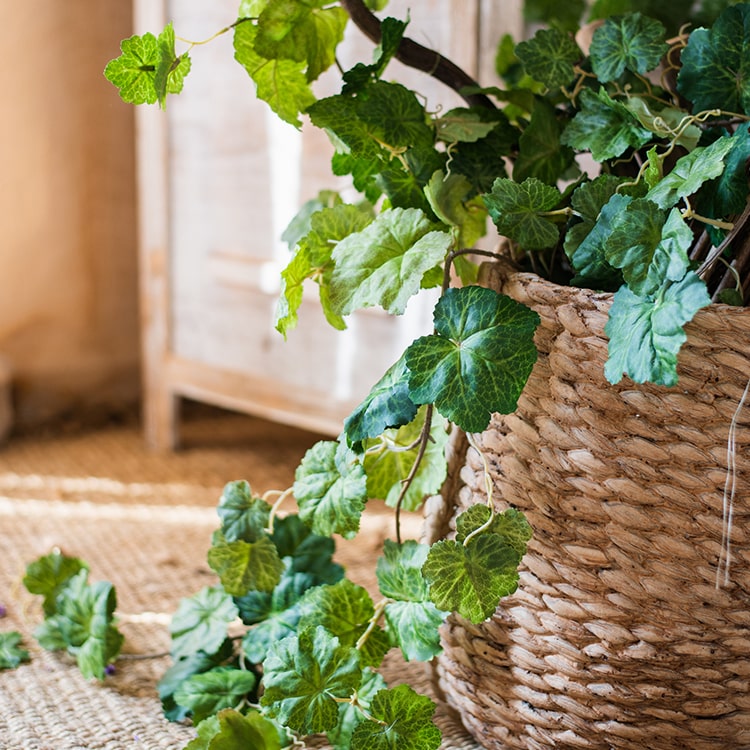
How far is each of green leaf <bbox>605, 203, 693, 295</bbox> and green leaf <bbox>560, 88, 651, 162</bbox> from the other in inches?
4.4

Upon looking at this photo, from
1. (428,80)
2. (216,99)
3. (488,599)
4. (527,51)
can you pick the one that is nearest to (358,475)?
(488,599)

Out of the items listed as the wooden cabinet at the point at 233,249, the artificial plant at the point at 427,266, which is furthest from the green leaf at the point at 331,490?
the wooden cabinet at the point at 233,249

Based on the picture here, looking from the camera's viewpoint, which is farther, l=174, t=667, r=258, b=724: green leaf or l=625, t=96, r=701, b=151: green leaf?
l=174, t=667, r=258, b=724: green leaf

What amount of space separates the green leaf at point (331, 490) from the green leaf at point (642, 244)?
210 millimetres

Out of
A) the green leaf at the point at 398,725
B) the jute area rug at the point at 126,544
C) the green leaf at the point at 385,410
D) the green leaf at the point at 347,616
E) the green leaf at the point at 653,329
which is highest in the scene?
the green leaf at the point at 653,329

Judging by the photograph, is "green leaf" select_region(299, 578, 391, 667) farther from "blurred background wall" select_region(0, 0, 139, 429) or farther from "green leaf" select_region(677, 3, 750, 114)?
"blurred background wall" select_region(0, 0, 139, 429)

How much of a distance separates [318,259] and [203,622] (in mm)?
318

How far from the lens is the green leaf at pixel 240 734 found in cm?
64

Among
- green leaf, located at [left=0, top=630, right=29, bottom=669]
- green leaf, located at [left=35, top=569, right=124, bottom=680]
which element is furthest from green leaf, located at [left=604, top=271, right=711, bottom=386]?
green leaf, located at [left=0, top=630, right=29, bottom=669]

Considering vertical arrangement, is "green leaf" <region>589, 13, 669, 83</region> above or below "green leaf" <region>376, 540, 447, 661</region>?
above

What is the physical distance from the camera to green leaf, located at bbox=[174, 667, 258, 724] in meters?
0.74

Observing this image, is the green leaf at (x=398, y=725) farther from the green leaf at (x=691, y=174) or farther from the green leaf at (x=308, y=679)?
the green leaf at (x=691, y=174)

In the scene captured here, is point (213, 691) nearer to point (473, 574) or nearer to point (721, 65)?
point (473, 574)

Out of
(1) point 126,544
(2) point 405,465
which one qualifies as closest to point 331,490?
(2) point 405,465
